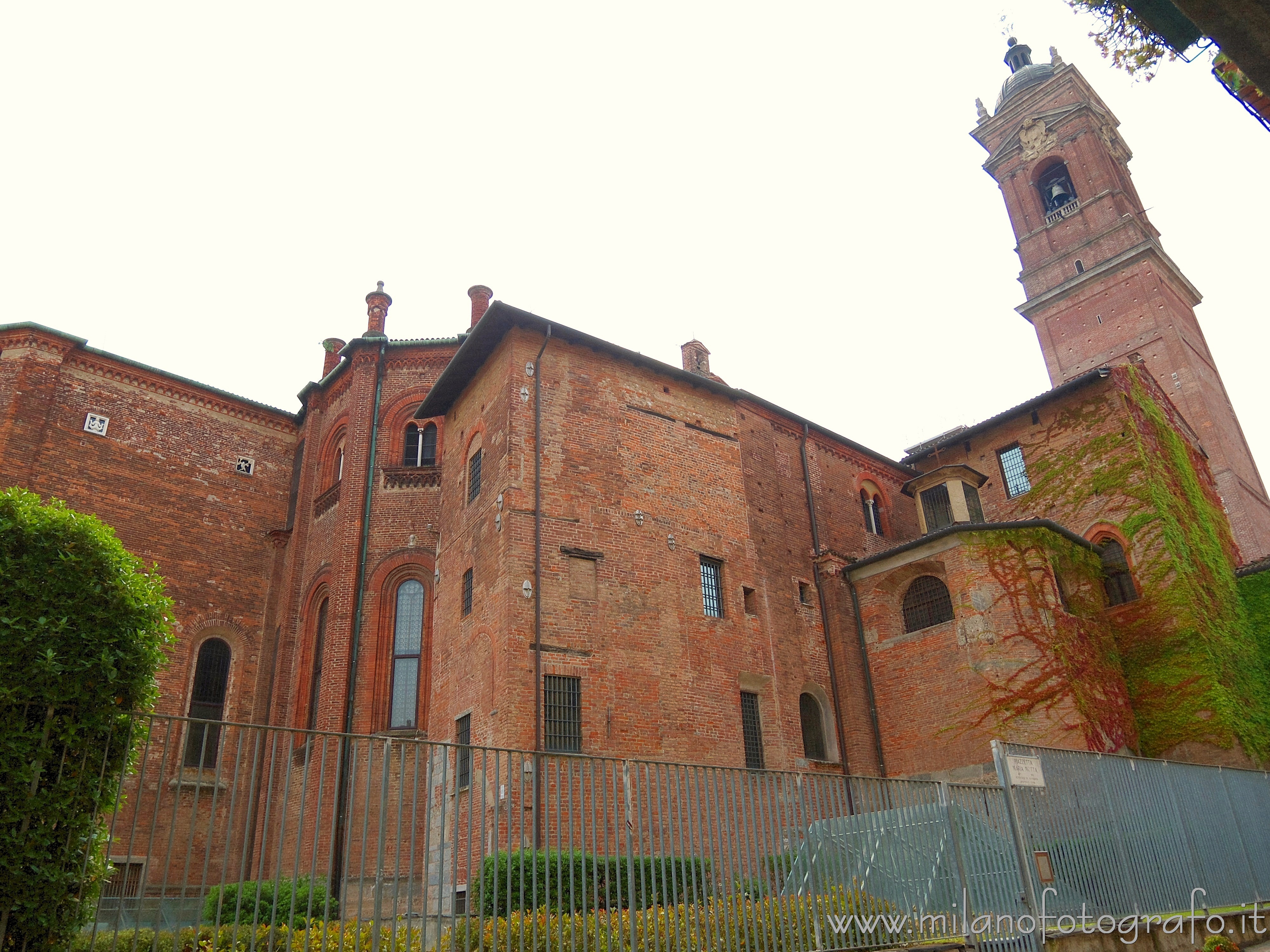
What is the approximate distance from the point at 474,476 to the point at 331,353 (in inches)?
350

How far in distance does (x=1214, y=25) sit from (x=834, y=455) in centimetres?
2030

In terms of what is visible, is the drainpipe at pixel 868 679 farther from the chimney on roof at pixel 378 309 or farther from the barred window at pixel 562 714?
the chimney on roof at pixel 378 309

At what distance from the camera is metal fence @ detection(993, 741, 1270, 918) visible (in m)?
10.1

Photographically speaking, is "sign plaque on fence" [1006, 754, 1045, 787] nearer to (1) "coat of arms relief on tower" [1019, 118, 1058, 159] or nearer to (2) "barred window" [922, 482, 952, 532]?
(2) "barred window" [922, 482, 952, 532]

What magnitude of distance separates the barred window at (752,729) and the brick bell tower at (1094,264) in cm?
1960

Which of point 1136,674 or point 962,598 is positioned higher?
point 962,598

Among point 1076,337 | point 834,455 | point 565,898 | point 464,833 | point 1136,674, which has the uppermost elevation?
point 1076,337

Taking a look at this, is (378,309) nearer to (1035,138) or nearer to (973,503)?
(973,503)

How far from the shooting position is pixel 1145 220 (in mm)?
36031

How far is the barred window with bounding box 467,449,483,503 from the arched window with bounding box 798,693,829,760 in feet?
26.7

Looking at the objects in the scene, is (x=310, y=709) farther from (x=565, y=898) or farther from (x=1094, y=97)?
(x=1094, y=97)

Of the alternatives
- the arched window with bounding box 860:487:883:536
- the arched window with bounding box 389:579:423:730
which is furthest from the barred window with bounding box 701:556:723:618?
the arched window with bounding box 860:487:883:536

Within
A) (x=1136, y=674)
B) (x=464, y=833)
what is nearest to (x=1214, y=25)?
(x=464, y=833)

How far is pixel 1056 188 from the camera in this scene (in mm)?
38062
